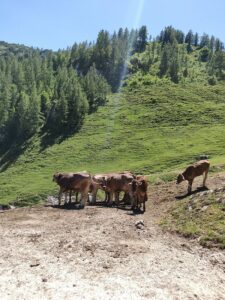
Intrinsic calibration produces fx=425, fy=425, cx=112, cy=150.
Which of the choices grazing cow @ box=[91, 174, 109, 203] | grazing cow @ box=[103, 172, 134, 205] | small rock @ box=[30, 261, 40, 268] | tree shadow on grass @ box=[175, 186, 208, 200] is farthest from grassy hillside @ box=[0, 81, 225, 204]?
small rock @ box=[30, 261, 40, 268]

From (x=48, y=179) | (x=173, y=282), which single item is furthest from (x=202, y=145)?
(x=173, y=282)

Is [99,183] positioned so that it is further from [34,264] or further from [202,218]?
[34,264]

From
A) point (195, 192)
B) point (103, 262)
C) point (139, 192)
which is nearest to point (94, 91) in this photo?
point (195, 192)

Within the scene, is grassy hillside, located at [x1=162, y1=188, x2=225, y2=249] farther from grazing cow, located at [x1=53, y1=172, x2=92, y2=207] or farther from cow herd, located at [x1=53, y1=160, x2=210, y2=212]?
grazing cow, located at [x1=53, y1=172, x2=92, y2=207]

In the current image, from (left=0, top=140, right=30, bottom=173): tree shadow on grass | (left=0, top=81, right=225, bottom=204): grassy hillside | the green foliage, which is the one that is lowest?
(left=0, top=140, right=30, bottom=173): tree shadow on grass

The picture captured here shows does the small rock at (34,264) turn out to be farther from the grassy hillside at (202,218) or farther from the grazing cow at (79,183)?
the grazing cow at (79,183)

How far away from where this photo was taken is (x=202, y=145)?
8331cm

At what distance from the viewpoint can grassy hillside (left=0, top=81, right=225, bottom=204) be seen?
74062 mm

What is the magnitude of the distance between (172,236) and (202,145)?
65.6 m

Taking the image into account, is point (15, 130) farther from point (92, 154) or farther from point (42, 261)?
point (42, 261)

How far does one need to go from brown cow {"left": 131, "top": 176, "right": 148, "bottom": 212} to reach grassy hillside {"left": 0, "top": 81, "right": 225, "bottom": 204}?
13366 mm

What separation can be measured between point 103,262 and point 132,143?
82794 millimetres

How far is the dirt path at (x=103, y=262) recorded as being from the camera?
44.0 feet

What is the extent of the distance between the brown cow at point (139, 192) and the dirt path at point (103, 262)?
4.27 m
